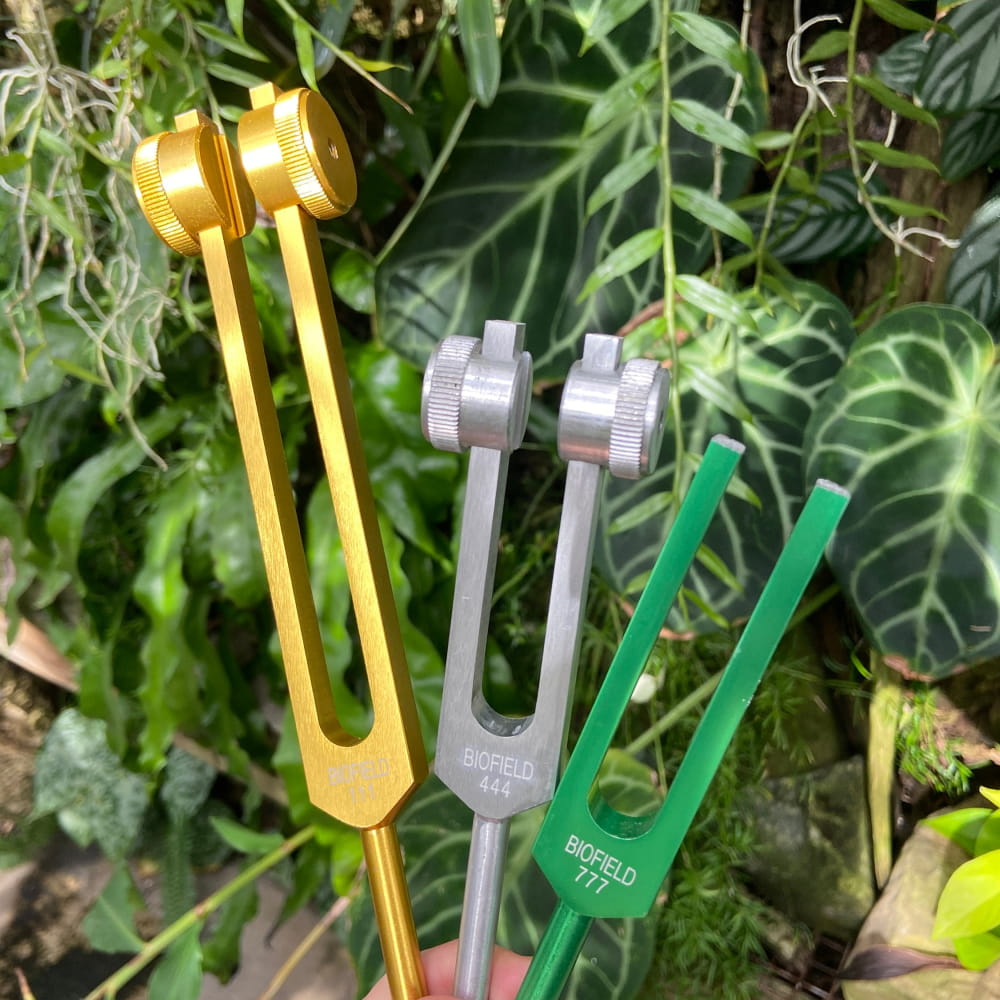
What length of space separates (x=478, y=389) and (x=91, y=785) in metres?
0.90

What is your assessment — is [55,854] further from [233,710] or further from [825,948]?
[825,948]

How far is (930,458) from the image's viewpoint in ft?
1.85

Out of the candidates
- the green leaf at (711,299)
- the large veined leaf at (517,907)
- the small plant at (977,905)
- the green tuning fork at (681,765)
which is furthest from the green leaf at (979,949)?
the green leaf at (711,299)

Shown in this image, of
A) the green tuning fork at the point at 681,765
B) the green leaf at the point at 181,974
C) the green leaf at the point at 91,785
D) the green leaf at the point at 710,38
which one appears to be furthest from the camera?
the green leaf at the point at 91,785

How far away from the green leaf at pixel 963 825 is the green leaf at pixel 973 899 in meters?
0.11

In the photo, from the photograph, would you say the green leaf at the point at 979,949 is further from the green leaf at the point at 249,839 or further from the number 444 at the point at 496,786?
the green leaf at the point at 249,839

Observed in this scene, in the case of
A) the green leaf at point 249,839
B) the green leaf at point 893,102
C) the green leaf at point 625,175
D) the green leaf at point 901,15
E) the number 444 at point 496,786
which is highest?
the green leaf at point 901,15

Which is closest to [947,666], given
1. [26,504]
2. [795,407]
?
[795,407]

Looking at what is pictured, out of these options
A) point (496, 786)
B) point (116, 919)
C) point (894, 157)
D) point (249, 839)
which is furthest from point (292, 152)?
point (116, 919)

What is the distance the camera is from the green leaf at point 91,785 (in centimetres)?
95

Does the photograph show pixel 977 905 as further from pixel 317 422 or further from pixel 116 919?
pixel 116 919

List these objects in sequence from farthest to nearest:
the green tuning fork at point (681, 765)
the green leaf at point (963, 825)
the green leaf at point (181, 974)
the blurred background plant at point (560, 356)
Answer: the green leaf at point (181, 974) < the green leaf at point (963, 825) < the blurred background plant at point (560, 356) < the green tuning fork at point (681, 765)

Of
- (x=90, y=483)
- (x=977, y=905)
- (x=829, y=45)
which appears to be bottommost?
(x=977, y=905)

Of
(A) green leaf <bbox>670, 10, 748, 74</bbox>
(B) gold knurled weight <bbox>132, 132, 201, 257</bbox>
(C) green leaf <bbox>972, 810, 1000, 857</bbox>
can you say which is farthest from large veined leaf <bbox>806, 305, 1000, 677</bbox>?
(B) gold knurled weight <bbox>132, 132, 201, 257</bbox>
